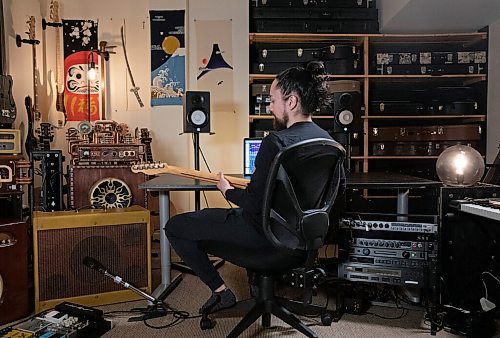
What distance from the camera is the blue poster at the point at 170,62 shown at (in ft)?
13.0

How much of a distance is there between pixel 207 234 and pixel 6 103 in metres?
1.58

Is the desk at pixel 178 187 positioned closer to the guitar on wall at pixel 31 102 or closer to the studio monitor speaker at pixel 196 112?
the studio monitor speaker at pixel 196 112

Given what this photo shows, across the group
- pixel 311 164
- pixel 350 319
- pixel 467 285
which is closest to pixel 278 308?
pixel 350 319

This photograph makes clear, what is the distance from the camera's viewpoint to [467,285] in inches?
88.0

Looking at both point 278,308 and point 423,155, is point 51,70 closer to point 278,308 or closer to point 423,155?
Answer: point 278,308

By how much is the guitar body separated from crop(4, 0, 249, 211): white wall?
1.31 m

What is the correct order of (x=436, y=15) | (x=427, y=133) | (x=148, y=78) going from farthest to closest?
(x=148, y=78), (x=427, y=133), (x=436, y=15)

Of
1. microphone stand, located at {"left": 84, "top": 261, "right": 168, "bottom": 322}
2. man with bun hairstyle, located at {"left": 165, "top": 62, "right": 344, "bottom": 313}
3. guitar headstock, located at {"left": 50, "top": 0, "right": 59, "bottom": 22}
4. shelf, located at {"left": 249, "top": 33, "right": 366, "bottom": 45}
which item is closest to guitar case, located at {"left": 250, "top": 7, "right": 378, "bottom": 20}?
shelf, located at {"left": 249, "top": 33, "right": 366, "bottom": 45}

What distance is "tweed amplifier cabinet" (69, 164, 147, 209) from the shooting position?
3.10 metres

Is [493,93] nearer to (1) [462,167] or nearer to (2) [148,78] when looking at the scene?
(1) [462,167]

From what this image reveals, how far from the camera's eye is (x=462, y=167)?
2.21 meters

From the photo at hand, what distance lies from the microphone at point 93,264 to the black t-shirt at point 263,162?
954 mm

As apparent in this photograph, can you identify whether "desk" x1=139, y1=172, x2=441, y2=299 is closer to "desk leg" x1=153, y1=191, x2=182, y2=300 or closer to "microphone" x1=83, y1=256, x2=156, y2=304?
"desk leg" x1=153, y1=191, x2=182, y2=300

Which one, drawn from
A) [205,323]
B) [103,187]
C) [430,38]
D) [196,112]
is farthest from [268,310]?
Result: [430,38]
